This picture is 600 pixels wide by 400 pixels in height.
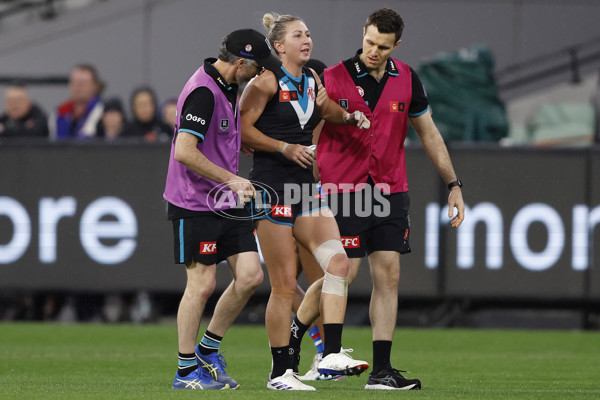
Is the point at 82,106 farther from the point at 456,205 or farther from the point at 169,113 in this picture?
the point at 456,205

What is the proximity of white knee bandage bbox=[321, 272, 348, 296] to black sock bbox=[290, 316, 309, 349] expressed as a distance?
593mm

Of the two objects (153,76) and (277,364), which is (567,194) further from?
(153,76)

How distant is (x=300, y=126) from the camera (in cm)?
773

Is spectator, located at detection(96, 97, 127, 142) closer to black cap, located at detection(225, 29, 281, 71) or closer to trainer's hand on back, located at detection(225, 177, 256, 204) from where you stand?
black cap, located at detection(225, 29, 281, 71)

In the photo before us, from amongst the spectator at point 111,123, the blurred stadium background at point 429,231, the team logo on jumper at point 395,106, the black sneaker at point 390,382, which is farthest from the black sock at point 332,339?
the spectator at point 111,123

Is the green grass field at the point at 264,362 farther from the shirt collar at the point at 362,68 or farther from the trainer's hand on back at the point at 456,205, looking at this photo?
the shirt collar at the point at 362,68

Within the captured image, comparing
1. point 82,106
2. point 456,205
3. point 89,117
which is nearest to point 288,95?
point 456,205

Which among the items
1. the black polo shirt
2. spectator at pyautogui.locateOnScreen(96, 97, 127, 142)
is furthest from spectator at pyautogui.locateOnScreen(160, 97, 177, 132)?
the black polo shirt

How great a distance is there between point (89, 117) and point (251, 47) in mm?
7135

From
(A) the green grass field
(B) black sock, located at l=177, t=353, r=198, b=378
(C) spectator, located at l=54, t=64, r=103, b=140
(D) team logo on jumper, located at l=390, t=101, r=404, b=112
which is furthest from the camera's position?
(C) spectator, located at l=54, t=64, r=103, b=140

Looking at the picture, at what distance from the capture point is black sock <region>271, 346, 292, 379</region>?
7555mm

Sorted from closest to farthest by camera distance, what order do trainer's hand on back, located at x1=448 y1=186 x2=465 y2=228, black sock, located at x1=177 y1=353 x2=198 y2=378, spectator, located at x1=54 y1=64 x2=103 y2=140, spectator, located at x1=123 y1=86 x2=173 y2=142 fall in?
black sock, located at x1=177 y1=353 x2=198 y2=378
trainer's hand on back, located at x1=448 y1=186 x2=465 y2=228
spectator, located at x1=123 y1=86 x2=173 y2=142
spectator, located at x1=54 y1=64 x2=103 y2=140

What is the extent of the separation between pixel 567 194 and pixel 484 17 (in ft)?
19.4

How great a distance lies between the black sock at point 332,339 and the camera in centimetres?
738
